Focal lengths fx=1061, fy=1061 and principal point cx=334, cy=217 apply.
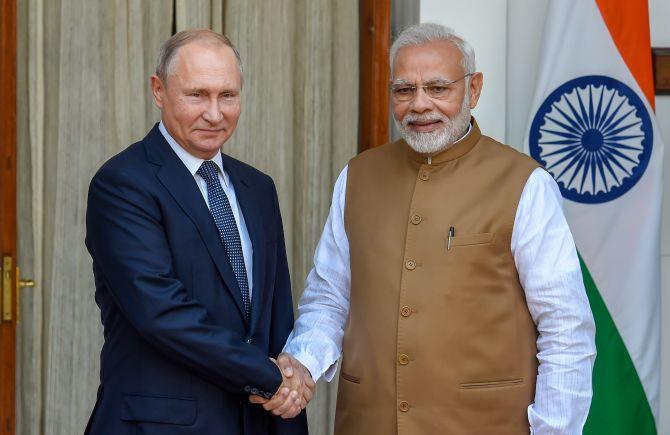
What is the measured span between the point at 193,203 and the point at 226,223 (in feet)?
0.36

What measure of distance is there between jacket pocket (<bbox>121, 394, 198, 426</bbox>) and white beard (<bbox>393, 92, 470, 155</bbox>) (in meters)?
0.87

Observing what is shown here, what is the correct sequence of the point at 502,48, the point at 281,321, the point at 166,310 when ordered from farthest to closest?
the point at 502,48, the point at 281,321, the point at 166,310

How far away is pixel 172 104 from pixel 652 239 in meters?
1.83

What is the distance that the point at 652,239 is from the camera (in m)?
3.60

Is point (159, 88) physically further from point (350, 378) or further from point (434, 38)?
point (350, 378)

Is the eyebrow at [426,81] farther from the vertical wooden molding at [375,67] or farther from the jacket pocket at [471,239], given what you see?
Result: the vertical wooden molding at [375,67]

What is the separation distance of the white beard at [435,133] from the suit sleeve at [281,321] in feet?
1.34

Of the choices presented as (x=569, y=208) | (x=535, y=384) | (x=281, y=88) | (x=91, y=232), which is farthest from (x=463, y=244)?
(x=281, y=88)

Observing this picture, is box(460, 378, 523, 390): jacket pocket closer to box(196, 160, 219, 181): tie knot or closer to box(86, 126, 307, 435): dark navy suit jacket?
box(86, 126, 307, 435): dark navy suit jacket

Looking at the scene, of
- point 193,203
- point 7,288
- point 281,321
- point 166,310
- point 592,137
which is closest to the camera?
point 166,310

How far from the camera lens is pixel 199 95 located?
8.46 feet

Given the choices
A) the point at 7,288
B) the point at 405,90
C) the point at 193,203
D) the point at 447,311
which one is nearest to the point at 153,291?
the point at 193,203

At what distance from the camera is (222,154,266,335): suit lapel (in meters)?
2.57

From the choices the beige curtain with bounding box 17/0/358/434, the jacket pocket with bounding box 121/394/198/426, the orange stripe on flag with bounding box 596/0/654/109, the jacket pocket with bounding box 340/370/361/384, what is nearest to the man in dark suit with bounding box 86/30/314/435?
the jacket pocket with bounding box 121/394/198/426
